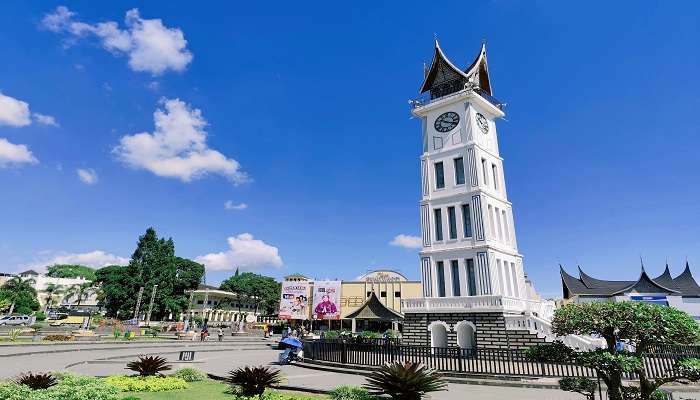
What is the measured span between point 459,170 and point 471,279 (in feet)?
27.0

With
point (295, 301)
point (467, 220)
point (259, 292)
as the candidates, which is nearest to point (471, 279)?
point (467, 220)

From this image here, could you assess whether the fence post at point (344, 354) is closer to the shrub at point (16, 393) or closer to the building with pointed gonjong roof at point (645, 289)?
the shrub at point (16, 393)

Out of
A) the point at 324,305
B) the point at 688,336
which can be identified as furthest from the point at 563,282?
the point at 688,336

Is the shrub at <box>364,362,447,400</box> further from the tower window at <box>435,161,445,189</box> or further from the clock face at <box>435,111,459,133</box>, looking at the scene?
the clock face at <box>435,111,459,133</box>

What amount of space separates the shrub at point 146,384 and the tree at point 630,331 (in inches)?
451

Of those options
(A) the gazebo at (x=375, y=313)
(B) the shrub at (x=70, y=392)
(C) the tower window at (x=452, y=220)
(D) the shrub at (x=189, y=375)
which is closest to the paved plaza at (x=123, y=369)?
(D) the shrub at (x=189, y=375)

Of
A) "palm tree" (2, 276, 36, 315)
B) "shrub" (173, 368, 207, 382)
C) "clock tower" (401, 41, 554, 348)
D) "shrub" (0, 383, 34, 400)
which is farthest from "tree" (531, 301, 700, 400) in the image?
"palm tree" (2, 276, 36, 315)

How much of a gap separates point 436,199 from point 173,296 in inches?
2381

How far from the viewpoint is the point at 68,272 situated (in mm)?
129875

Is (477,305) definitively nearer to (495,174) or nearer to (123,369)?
(495,174)

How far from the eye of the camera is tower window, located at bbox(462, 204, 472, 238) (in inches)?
1100

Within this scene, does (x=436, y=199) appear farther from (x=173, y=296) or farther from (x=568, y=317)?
(x=173, y=296)

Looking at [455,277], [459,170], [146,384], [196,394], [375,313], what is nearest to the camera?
[196,394]

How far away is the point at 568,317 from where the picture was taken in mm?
8914
